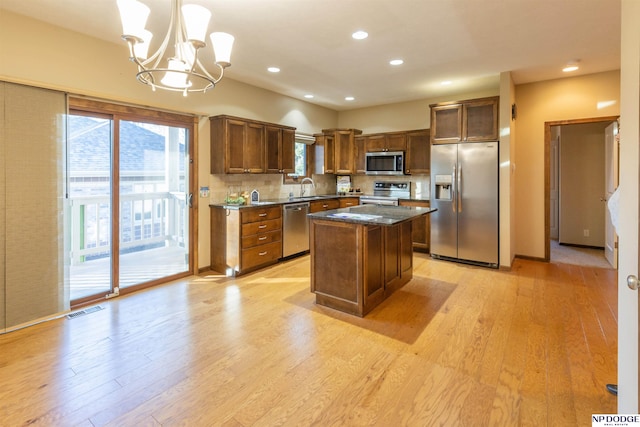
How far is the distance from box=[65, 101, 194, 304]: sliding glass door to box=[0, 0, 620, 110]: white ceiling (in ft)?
2.92

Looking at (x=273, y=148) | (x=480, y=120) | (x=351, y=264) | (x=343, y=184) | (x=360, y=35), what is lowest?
(x=351, y=264)

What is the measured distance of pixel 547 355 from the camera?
2449 millimetres

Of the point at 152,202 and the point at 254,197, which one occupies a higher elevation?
the point at 254,197

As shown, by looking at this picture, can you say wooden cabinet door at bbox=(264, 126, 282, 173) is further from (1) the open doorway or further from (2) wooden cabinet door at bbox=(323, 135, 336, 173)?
(1) the open doorway

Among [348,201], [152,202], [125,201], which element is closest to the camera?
[125,201]

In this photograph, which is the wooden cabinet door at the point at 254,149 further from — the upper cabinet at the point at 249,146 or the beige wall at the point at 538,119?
the beige wall at the point at 538,119

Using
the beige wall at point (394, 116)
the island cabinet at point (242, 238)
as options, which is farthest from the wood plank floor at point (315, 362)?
the beige wall at point (394, 116)

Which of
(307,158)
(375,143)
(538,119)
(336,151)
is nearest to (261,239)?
(307,158)

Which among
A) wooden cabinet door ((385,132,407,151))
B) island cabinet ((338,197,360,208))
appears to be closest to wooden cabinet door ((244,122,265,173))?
island cabinet ((338,197,360,208))

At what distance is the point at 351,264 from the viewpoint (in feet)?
10.4

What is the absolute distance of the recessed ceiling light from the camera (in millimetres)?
3289

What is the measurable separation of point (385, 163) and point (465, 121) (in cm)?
174

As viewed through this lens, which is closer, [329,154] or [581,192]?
[581,192]

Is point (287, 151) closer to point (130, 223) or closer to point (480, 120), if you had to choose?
point (130, 223)
